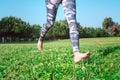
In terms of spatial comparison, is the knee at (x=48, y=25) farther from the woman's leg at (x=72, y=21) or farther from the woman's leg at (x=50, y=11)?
the woman's leg at (x=72, y=21)

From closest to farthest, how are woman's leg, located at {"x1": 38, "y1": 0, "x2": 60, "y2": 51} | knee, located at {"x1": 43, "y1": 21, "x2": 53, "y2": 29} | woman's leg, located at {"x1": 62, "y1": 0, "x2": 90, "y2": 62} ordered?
woman's leg, located at {"x1": 62, "y1": 0, "x2": 90, "y2": 62}
woman's leg, located at {"x1": 38, "y1": 0, "x2": 60, "y2": 51}
knee, located at {"x1": 43, "y1": 21, "x2": 53, "y2": 29}

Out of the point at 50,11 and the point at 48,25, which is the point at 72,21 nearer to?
the point at 50,11

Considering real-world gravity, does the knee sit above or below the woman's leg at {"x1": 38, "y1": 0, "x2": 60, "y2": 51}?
below

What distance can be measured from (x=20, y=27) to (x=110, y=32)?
68.8 metres

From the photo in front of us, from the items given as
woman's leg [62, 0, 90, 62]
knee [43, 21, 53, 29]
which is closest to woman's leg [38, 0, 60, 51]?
knee [43, 21, 53, 29]

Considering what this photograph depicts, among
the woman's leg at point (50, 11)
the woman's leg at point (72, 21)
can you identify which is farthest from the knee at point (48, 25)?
the woman's leg at point (72, 21)

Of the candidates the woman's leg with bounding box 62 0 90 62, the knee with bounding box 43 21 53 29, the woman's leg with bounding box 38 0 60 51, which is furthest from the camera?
the knee with bounding box 43 21 53 29

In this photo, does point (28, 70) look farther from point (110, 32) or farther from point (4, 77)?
point (110, 32)

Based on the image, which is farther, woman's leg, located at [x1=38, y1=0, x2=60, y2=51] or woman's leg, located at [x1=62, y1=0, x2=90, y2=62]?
woman's leg, located at [x1=38, y1=0, x2=60, y2=51]

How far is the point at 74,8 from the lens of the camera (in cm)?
655

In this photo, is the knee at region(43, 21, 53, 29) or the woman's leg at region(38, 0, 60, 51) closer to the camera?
the woman's leg at region(38, 0, 60, 51)

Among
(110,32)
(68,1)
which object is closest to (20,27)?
(110,32)

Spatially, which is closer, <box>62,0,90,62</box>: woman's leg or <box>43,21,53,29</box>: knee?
<box>62,0,90,62</box>: woman's leg

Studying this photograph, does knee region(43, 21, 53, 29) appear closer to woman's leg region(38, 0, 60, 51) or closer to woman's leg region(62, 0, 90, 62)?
woman's leg region(38, 0, 60, 51)
